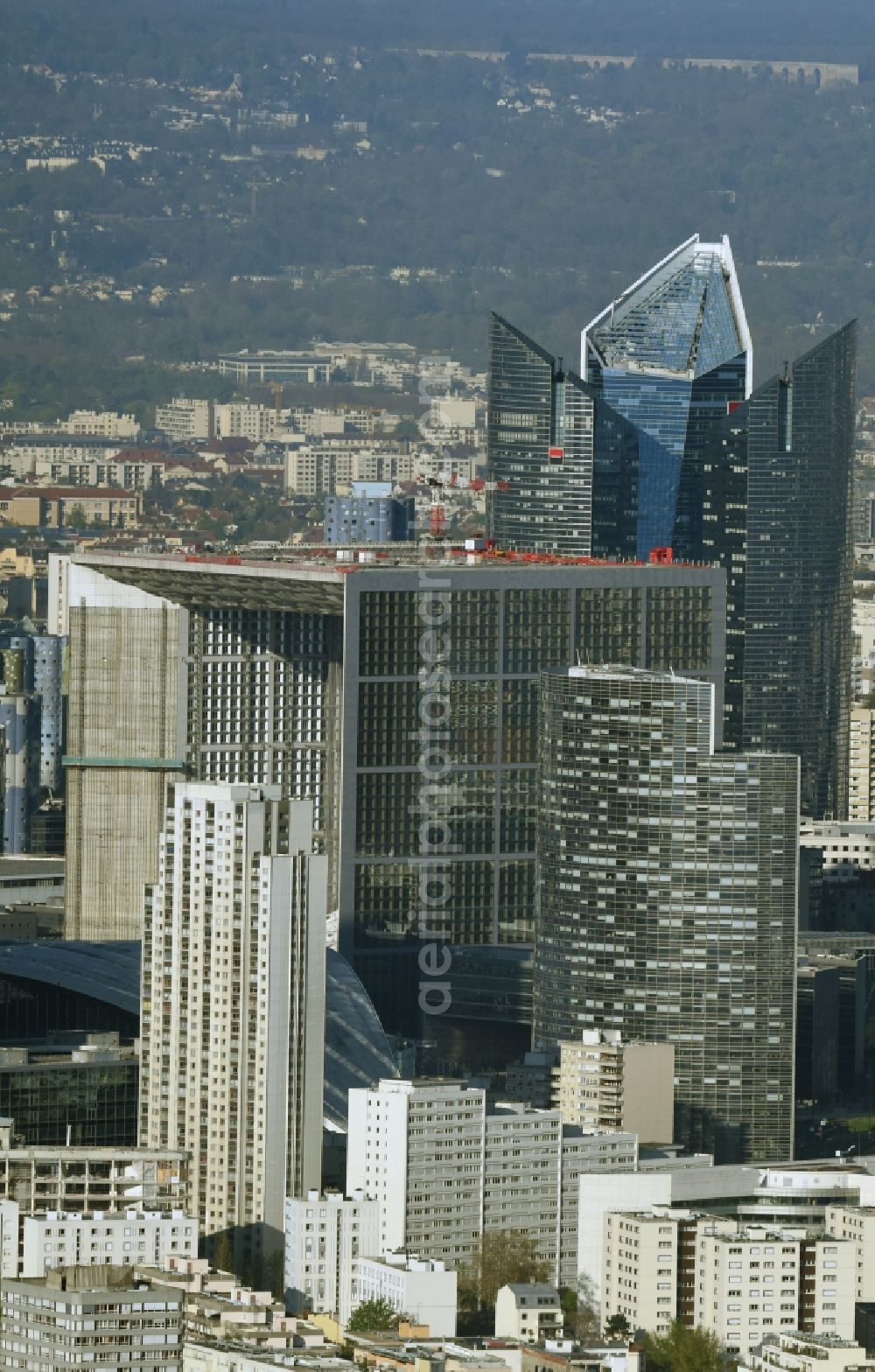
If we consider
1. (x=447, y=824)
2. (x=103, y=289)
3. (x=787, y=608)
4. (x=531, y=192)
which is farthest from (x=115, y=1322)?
(x=531, y=192)

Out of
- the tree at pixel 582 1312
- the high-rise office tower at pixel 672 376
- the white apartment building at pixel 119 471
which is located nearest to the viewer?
the tree at pixel 582 1312

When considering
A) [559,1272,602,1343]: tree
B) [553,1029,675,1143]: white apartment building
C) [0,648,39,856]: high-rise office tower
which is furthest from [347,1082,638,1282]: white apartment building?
[0,648,39,856]: high-rise office tower

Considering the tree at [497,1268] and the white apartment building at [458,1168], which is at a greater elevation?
the white apartment building at [458,1168]

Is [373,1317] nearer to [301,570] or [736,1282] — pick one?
[736,1282]

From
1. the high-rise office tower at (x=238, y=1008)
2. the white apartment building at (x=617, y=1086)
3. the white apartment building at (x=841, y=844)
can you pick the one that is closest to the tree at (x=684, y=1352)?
the high-rise office tower at (x=238, y=1008)

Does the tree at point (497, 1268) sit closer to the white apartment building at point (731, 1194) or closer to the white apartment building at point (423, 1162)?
the white apartment building at point (423, 1162)

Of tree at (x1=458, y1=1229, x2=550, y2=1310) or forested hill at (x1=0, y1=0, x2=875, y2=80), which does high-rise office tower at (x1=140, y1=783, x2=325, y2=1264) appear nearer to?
tree at (x1=458, y1=1229, x2=550, y2=1310)

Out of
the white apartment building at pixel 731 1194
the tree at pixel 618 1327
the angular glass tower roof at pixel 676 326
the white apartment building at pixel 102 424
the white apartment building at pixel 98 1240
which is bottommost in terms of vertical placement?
the tree at pixel 618 1327

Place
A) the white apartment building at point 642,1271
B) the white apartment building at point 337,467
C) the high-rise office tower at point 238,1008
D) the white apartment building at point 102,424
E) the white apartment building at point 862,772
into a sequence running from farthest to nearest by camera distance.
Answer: the white apartment building at point 102,424 < the white apartment building at point 337,467 < the white apartment building at point 862,772 < the high-rise office tower at point 238,1008 < the white apartment building at point 642,1271

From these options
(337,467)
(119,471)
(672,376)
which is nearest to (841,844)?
(672,376)
